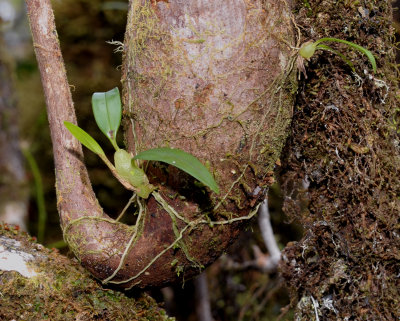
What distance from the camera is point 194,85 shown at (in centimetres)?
85

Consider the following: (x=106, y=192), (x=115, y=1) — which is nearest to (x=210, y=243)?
(x=106, y=192)

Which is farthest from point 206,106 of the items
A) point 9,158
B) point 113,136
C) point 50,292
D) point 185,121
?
point 9,158

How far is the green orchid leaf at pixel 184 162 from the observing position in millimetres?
747

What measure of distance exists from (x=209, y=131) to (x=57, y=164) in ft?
1.18

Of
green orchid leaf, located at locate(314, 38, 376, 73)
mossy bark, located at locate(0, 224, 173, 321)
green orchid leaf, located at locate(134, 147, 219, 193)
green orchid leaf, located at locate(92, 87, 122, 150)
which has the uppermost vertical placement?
green orchid leaf, located at locate(314, 38, 376, 73)

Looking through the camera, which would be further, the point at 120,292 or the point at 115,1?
the point at 115,1

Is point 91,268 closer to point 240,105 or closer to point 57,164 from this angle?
point 57,164

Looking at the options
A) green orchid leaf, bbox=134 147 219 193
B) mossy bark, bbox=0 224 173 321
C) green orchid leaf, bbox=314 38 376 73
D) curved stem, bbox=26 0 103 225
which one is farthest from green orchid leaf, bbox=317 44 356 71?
mossy bark, bbox=0 224 173 321

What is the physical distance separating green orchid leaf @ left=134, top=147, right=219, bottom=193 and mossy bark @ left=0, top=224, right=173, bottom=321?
0.37 m

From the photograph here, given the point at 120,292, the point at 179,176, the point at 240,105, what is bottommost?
the point at 120,292

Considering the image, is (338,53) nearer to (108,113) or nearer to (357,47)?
→ (357,47)

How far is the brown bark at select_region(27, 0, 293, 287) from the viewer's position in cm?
84

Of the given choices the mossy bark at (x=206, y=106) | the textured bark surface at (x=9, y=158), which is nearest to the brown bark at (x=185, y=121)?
the mossy bark at (x=206, y=106)

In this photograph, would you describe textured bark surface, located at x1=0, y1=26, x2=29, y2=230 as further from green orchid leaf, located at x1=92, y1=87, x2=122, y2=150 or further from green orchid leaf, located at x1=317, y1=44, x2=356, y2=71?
green orchid leaf, located at x1=317, y1=44, x2=356, y2=71
